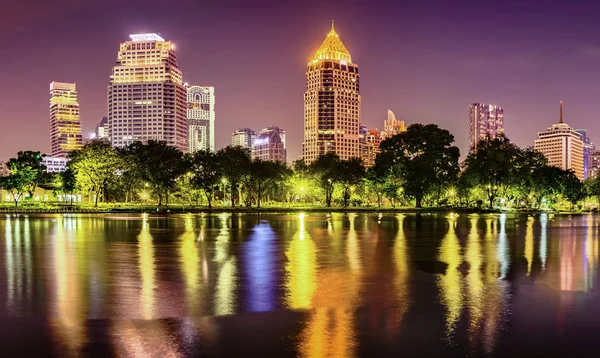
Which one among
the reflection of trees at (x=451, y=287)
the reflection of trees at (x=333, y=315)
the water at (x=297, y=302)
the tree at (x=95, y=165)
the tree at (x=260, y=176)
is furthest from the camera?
the tree at (x=260, y=176)

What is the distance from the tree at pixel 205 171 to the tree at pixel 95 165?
13373 mm

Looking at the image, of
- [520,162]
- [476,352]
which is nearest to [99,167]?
[520,162]

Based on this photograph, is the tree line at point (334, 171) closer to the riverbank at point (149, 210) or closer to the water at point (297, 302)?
the riverbank at point (149, 210)

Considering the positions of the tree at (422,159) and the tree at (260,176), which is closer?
the tree at (422,159)

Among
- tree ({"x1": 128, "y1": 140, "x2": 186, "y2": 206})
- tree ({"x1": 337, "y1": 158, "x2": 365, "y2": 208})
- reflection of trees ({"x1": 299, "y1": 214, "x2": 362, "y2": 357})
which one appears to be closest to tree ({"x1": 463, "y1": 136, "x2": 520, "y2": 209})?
tree ({"x1": 337, "y1": 158, "x2": 365, "y2": 208})

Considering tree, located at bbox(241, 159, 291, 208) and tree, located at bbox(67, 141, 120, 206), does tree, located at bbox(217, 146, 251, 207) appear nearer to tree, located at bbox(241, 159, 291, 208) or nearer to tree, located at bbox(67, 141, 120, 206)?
tree, located at bbox(241, 159, 291, 208)

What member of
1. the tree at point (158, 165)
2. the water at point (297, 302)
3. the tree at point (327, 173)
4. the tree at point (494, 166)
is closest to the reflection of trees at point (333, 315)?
the water at point (297, 302)

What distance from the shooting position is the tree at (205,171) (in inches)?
3706

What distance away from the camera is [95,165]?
87062 mm

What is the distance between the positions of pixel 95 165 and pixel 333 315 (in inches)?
3259

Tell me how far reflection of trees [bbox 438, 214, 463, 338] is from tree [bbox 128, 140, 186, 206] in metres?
69.5

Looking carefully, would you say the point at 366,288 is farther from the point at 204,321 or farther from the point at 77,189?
the point at 77,189

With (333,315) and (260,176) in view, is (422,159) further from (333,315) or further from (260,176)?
(333,315)

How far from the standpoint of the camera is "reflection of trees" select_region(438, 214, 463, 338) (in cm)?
1166
